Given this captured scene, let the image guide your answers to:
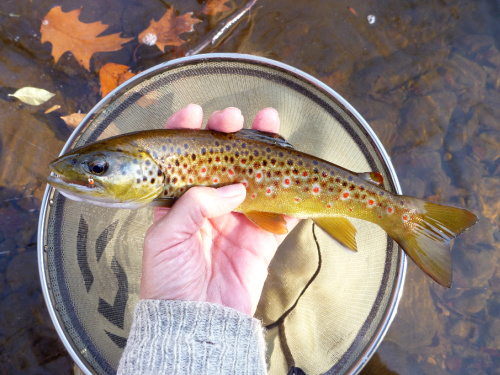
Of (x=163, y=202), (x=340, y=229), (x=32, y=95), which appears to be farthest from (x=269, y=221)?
(x=32, y=95)

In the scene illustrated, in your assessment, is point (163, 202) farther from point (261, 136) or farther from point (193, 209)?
point (261, 136)

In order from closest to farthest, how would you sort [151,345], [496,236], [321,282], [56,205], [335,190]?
[151,345] → [335,190] → [56,205] → [321,282] → [496,236]

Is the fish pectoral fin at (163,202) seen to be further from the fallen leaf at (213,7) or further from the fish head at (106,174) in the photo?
the fallen leaf at (213,7)

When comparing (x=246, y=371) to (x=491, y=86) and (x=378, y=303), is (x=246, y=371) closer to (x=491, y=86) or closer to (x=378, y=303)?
(x=378, y=303)

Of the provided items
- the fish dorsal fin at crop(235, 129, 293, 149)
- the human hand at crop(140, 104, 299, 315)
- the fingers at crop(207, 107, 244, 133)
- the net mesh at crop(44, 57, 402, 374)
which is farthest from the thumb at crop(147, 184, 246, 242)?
the net mesh at crop(44, 57, 402, 374)

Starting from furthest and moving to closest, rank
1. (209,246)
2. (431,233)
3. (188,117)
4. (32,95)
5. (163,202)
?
1. (32,95)
2. (209,246)
3. (188,117)
4. (431,233)
5. (163,202)

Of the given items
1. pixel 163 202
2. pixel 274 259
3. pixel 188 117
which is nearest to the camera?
pixel 163 202

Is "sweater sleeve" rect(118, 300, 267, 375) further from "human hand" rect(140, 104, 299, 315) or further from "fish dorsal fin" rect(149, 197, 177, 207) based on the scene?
"fish dorsal fin" rect(149, 197, 177, 207)

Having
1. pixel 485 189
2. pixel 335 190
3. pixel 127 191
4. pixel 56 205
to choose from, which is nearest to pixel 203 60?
pixel 127 191
